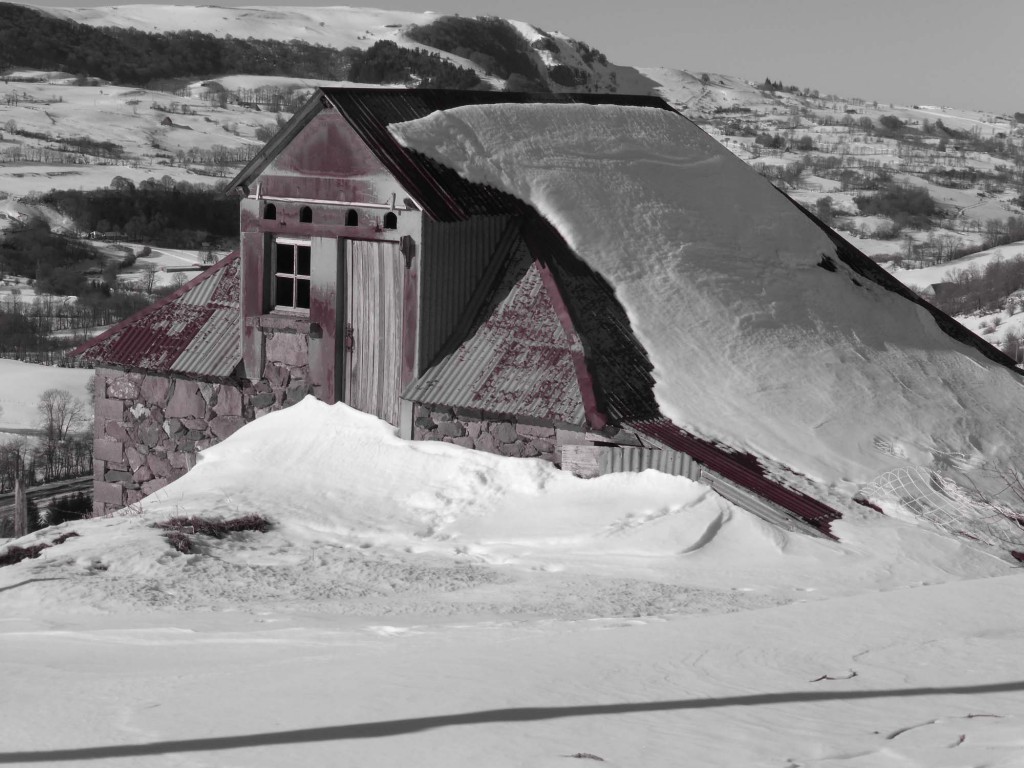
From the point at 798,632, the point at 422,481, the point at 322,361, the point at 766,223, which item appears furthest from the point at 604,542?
the point at 766,223

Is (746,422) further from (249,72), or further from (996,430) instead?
(249,72)

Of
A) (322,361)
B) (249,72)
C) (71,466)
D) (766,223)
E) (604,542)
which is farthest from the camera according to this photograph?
(249,72)

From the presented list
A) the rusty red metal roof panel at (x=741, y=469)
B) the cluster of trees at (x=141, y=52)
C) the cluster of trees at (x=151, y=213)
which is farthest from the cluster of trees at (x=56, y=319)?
the cluster of trees at (x=141, y=52)

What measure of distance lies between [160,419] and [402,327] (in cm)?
301

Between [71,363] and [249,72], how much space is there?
10299 centimetres

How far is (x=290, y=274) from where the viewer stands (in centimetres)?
1166

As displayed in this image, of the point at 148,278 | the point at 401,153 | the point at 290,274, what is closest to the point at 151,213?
the point at 148,278

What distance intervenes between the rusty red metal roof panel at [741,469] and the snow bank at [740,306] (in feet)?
0.84

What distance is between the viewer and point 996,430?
11.4 metres

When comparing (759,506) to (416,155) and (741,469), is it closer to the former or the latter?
(741,469)

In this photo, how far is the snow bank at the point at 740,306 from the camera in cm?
1050

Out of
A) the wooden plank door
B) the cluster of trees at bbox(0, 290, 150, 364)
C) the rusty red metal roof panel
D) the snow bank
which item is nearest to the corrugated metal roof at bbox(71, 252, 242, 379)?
the wooden plank door

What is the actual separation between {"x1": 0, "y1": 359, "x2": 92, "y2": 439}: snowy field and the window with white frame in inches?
963

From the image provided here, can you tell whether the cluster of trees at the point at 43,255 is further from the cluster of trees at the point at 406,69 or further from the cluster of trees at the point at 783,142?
the cluster of trees at the point at 406,69
